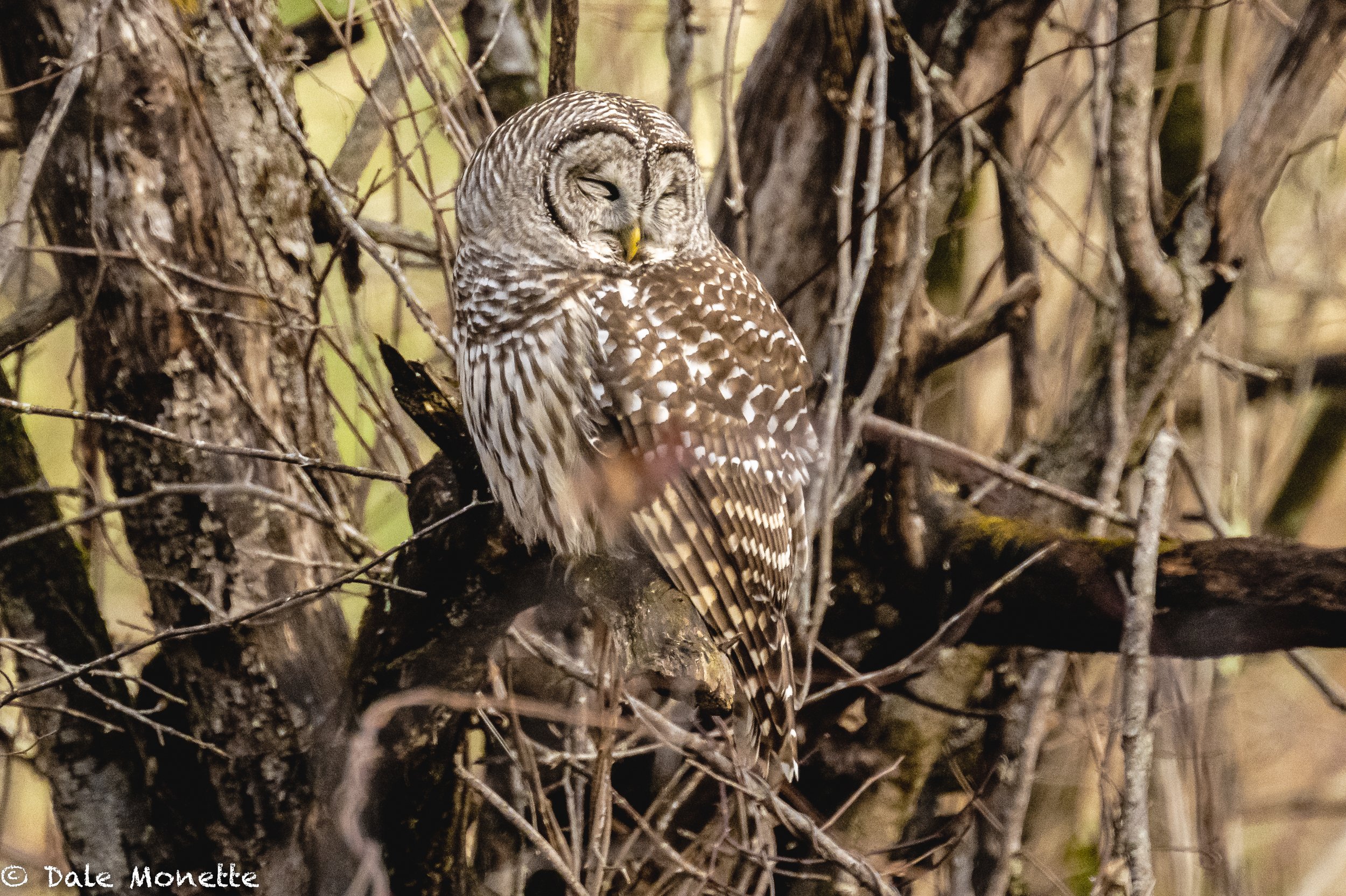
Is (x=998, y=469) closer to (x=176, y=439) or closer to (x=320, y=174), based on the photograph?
(x=320, y=174)

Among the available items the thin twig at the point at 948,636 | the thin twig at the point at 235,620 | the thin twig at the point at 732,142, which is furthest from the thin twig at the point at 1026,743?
the thin twig at the point at 235,620

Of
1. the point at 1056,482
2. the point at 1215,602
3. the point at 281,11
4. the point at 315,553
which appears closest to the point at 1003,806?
the point at 1056,482

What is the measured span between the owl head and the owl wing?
120 millimetres

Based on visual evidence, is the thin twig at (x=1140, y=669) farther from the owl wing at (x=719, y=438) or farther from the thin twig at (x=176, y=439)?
the thin twig at (x=176, y=439)

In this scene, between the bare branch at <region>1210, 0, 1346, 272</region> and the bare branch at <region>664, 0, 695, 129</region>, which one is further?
the bare branch at <region>664, 0, 695, 129</region>

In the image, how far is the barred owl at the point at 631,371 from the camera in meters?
2.61

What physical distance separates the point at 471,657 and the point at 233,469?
996 mm

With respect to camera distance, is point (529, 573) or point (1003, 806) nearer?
point (529, 573)

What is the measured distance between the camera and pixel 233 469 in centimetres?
310

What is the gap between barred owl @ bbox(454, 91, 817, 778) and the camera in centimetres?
261

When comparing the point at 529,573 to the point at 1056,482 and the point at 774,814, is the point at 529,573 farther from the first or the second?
the point at 1056,482

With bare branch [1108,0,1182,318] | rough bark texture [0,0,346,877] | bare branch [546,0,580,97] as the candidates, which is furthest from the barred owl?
bare branch [1108,0,1182,318]

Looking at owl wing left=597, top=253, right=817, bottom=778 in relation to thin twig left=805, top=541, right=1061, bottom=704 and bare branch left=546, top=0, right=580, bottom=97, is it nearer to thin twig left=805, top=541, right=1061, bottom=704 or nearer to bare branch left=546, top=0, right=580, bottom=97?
thin twig left=805, top=541, right=1061, bottom=704

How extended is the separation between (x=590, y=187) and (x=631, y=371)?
1.89 feet
